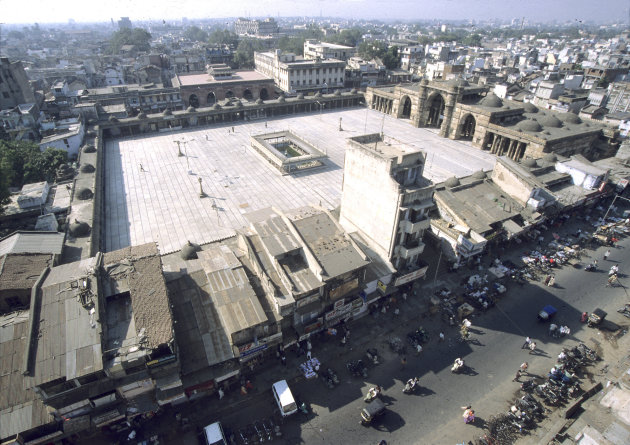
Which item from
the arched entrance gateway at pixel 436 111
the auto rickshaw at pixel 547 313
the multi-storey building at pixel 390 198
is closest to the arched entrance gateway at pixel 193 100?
the arched entrance gateway at pixel 436 111

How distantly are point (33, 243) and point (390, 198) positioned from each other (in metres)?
33.7

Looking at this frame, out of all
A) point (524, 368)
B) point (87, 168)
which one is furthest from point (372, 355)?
point (87, 168)

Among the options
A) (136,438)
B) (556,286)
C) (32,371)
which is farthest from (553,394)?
(32,371)

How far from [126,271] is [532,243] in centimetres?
4777

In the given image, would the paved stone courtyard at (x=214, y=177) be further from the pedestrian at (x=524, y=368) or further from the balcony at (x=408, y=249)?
the pedestrian at (x=524, y=368)

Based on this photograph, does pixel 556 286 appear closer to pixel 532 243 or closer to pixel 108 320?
pixel 532 243

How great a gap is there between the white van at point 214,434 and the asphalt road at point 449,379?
181cm

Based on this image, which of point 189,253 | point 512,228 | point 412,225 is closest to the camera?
point 412,225

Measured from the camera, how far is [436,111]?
84.1m

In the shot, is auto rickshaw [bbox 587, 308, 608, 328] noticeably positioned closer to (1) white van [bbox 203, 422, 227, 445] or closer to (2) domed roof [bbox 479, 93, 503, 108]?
(1) white van [bbox 203, 422, 227, 445]

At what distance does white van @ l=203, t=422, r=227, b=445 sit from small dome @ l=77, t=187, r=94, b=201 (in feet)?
116

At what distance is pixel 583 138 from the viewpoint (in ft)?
210

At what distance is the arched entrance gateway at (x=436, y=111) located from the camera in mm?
82562

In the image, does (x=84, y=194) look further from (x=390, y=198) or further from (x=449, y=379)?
(x=449, y=379)
